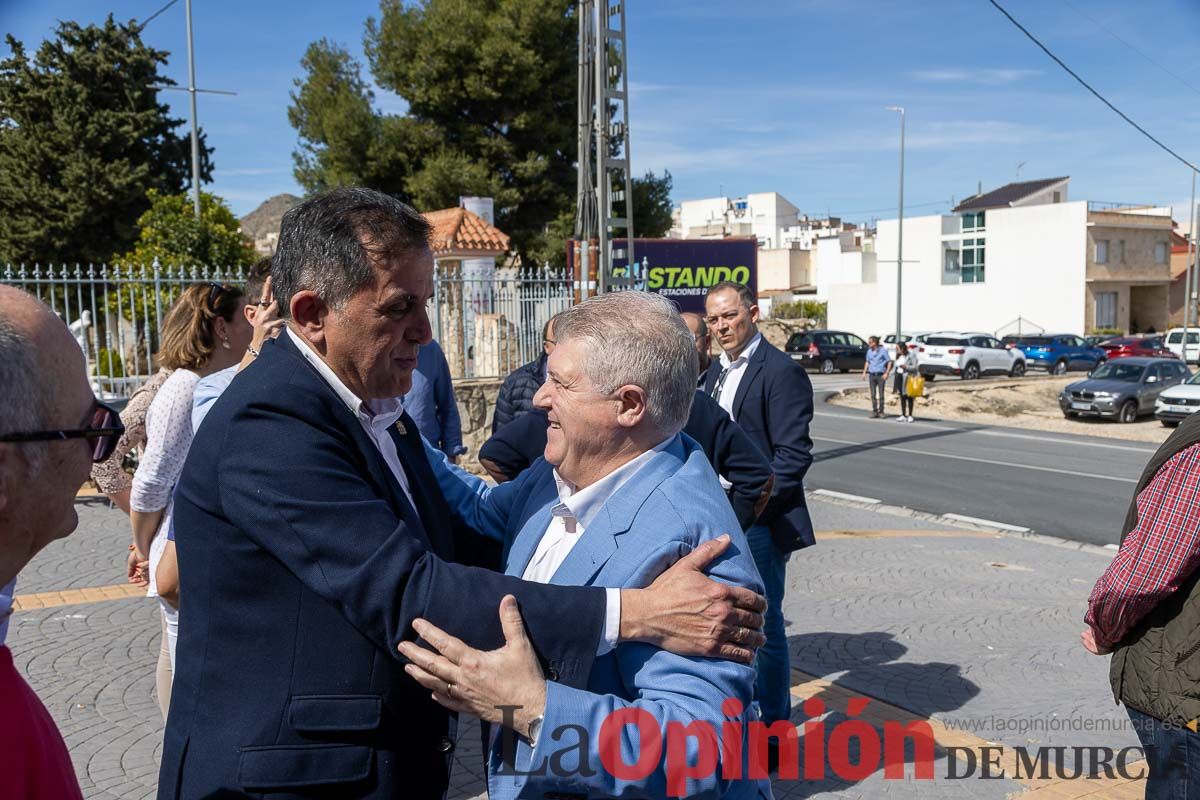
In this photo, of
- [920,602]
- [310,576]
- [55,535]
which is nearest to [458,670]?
[310,576]

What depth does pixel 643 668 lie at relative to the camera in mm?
1699

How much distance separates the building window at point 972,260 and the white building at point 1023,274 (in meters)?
0.06

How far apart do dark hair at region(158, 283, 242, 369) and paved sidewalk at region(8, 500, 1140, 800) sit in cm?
183

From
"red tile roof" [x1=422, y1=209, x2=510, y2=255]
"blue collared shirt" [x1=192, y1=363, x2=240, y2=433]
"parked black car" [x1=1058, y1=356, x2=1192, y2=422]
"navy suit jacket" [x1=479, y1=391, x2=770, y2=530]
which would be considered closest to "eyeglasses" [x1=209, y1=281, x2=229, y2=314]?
"blue collared shirt" [x1=192, y1=363, x2=240, y2=433]

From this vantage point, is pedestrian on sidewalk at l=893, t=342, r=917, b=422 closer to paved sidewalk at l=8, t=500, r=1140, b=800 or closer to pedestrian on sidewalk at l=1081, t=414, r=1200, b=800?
paved sidewalk at l=8, t=500, r=1140, b=800

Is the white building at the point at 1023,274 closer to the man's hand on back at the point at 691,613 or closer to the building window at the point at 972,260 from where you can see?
the building window at the point at 972,260

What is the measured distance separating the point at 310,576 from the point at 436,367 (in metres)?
5.20

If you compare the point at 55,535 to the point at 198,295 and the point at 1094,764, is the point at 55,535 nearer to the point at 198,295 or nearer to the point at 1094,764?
the point at 198,295

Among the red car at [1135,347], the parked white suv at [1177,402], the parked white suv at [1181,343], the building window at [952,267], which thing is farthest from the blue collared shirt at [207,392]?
the building window at [952,267]

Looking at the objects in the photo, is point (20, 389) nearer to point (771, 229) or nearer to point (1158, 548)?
point (1158, 548)

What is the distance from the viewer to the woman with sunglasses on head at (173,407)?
3488mm

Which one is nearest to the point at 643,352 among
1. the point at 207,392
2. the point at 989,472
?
the point at 207,392

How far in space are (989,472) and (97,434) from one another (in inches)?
596

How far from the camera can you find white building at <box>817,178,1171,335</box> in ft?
160
